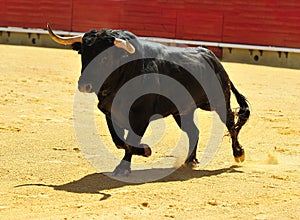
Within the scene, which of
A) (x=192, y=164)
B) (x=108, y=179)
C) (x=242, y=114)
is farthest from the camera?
(x=242, y=114)

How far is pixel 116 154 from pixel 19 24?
11.9 m

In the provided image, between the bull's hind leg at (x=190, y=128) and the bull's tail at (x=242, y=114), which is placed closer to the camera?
the bull's hind leg at (x=190, y=128)

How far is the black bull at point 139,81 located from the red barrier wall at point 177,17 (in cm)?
903

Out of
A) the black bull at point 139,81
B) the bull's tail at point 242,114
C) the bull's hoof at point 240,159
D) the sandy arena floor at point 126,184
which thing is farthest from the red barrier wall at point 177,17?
the black bull at point 139,81

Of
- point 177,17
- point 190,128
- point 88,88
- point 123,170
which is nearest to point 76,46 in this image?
point 88,88

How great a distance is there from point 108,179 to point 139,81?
0.65 m

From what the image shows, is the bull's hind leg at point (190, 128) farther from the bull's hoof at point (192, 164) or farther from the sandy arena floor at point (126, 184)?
the sandy arena floor at point (126, 184)

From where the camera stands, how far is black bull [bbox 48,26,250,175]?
13.5 feet

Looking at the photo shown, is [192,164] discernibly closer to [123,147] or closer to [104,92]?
[123,147]

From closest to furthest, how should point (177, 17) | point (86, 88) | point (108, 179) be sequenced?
point (86, 88) → point (108, 179) → point (177, 17)

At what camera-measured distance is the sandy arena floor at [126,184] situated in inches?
135

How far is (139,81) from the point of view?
14.1 ft

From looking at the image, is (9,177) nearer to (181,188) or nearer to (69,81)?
(181,188)

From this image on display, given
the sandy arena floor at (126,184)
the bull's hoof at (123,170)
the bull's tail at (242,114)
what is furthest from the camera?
the bull's tail at (242,114)
